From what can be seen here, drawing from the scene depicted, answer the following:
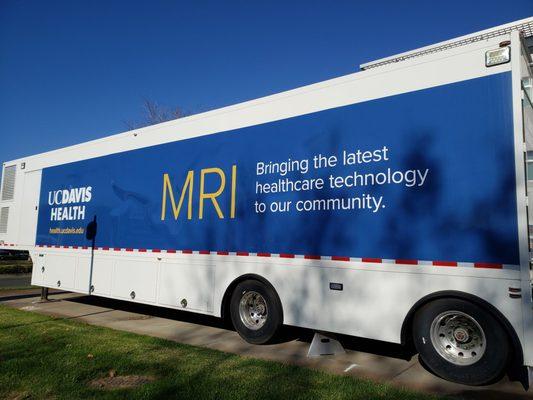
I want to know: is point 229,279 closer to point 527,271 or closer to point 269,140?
point 269,140

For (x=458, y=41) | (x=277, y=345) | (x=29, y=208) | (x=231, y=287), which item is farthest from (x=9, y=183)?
(x=458, y=41)

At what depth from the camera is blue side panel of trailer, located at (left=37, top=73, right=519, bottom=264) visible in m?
4.65

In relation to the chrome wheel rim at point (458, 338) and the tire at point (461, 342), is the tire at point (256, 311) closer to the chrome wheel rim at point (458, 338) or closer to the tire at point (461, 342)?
the tire at point (461, 342)

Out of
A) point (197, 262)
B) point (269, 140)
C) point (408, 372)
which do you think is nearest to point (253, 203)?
point (269, 140)

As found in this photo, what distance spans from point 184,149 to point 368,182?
139 inches

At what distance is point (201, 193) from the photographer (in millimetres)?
7340

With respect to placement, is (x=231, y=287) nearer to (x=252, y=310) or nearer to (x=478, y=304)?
(x=252, y=310)

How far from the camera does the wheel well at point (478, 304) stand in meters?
4.31

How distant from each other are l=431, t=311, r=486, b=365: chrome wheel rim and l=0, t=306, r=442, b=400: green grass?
27.2 inches

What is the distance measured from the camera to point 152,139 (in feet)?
27.2

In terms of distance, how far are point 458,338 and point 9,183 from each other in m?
11.8

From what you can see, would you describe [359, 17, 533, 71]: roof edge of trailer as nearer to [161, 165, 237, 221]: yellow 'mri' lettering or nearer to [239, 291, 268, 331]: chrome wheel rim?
[161, 165, 237, 221]: yellow 'mri' lettering

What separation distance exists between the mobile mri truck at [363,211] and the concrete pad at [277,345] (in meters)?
0.24

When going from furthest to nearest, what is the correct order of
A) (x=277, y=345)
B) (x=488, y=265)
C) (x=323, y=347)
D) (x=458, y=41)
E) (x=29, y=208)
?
(x=29, y=208), (x=458, y=41), (x=277, y=345), (x=323, y=347), (x=488, y=265)
